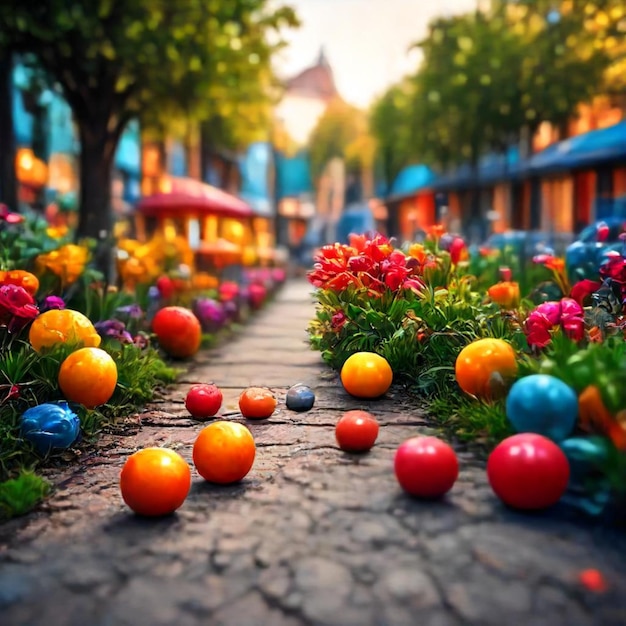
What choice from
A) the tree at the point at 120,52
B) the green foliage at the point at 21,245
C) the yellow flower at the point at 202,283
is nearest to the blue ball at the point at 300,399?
the green foliage at the point at 21,245

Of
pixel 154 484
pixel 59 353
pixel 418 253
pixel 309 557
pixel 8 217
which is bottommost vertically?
pixel 309 557

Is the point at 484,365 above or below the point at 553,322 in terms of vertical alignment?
below

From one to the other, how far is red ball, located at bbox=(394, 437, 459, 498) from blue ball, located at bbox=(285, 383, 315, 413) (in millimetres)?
1557

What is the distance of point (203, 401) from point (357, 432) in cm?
129

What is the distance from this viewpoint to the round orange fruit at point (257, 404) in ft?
14.1

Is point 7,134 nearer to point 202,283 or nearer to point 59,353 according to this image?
point 202,283

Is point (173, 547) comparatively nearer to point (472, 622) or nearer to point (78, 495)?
point (78, 495)

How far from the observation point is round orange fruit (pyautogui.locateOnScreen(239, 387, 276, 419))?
4293 millimetres

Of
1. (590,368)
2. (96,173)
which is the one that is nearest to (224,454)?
(590,368)

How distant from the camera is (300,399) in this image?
4.40 meters

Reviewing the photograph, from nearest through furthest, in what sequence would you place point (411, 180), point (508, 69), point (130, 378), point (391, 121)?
1. point (130, 378)
2. point (508, 69)
3. point (391, 121)
4. point (411, 180)

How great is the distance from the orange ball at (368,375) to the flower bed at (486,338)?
0.69ft

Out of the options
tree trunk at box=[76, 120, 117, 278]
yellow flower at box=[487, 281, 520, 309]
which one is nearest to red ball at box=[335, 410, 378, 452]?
yellow flower at box=[487, 281, 520, 309]

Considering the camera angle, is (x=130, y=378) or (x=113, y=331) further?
Result: (x=113, y=331)
